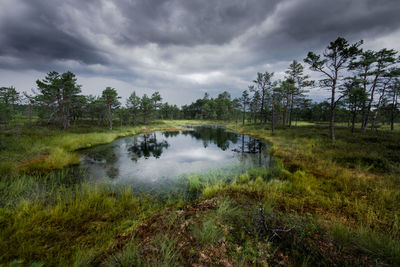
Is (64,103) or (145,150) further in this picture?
(64,103)

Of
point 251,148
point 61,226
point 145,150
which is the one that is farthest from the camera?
point 251,148

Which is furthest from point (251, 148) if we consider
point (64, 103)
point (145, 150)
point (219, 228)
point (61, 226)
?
point (64, 103)

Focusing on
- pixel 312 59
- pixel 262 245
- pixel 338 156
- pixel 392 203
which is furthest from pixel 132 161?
pixel 312 59

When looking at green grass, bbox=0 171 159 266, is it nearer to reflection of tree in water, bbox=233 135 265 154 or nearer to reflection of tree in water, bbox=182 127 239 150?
reflection of tree in water, bbox=233 135 265 154

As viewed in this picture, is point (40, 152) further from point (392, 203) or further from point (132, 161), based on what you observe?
point (392, 203)

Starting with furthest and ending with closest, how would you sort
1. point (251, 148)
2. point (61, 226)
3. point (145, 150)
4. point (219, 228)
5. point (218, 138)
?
point (218, 138)
point (251, 148)
point (145, 150)
point (61, 226)
point (219, 228)

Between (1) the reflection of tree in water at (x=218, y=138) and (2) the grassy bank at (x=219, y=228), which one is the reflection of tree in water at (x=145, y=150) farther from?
(2) the grassy bank at (x=219, y=228)

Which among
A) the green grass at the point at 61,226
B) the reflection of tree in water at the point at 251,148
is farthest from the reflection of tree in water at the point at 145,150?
the reflection of tree in water at the point at 251,148

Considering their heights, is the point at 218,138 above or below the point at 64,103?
below

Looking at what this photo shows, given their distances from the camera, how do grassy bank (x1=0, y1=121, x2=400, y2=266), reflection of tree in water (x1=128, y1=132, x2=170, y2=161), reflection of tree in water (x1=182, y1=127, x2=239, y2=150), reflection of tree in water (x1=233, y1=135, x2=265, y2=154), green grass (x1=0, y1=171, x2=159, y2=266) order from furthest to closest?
1. reflection of tree in water (x1=182, y1=127, x2=239, y2=150)
2. reflection of tree in water (x1=233, y1=135, x2=265, y2=154)
3. reflection of tree in water (x1=128, y1=132, x2=170, y2=161)
4. green grass (x1=0, y1=171, x2=159, y2=266)
5. grassy bank (x1=0, y1=121, x2=400, y2=266)

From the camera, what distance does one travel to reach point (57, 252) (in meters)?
2.87

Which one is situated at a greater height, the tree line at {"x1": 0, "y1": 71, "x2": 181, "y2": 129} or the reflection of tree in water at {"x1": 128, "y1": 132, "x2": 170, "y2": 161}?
the tree line at {"x1": 0, "y1": 71, "x2": 181, "y2": 129}

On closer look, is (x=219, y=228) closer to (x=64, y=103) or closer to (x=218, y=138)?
(x=218, y=138)

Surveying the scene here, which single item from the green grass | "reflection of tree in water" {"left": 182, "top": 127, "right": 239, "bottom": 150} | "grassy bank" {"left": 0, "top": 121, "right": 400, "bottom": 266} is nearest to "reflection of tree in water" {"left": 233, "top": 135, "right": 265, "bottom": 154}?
"reflection of tree in water" {"left": 182, "top": 127, "right": 239, "bottom": 150}
